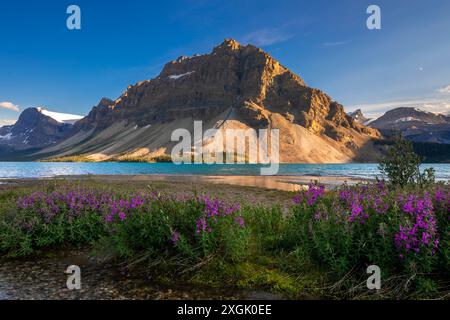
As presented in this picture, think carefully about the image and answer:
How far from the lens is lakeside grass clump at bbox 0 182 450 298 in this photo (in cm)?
655

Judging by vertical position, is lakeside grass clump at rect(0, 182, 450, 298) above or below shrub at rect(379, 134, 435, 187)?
below

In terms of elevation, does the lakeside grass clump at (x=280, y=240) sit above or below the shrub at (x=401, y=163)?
below

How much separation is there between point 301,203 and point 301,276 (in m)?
2.83

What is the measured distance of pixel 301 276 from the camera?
24.7ft

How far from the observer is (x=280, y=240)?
9.98 meters

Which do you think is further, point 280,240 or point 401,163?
point 401,163

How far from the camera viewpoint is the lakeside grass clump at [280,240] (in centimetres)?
655

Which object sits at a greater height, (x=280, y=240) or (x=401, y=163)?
(x=401, y=163)

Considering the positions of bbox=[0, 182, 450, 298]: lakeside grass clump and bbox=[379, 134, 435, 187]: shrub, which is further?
bbox=[379, 134, 435, 187]: shrub

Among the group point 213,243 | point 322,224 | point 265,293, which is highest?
point 322,224

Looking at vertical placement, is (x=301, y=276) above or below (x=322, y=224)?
below
